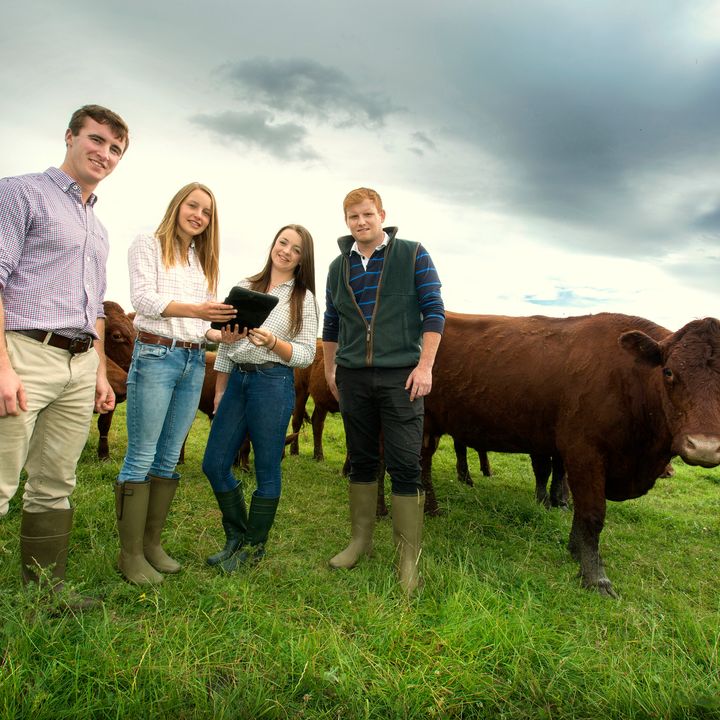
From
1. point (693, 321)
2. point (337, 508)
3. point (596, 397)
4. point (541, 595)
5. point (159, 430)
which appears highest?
point (693, 321)

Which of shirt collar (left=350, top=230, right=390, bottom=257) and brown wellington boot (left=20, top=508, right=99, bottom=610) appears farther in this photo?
shirt collar (left=350, top=230, right=390, bottom=257)

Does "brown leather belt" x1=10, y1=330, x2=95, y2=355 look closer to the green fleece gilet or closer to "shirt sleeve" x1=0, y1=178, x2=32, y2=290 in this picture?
"shirt sleeve" x1=0, y1=178, x2=32, y2=290

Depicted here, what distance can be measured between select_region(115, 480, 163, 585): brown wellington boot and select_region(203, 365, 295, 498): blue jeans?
0.52 meters

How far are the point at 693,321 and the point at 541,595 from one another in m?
2.37

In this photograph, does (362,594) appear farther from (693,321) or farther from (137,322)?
(693,321)

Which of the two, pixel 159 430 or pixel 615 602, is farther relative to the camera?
pixel 615 602

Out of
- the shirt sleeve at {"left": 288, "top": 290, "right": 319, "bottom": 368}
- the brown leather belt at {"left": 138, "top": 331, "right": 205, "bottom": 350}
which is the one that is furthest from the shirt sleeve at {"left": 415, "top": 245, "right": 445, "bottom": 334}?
the brown leather belt at {"left": 138, "top": 331, "right": 205, "bottom": 350}

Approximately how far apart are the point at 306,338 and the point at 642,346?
2647 millimetres

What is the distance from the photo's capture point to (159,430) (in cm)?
371

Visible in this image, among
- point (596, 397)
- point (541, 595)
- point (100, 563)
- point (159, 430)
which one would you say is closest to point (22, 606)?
point (100, 563)

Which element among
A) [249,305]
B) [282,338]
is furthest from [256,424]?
[249,305]

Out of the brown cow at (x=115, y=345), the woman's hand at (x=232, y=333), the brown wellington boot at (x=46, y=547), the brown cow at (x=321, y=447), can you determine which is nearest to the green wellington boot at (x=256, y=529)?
the brown wellington boot at (x=46, y=547)

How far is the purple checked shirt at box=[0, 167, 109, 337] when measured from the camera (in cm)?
292

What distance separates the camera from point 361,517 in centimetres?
450
